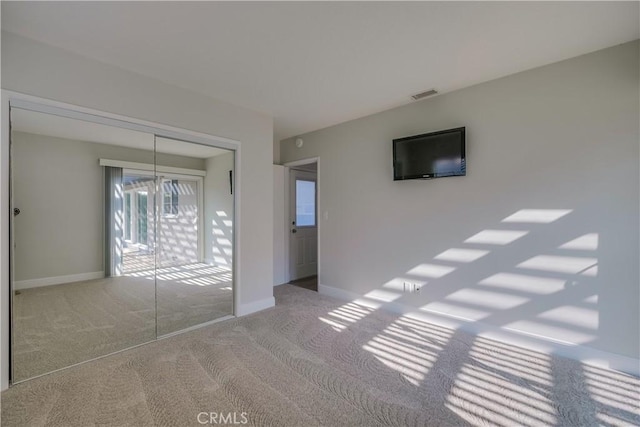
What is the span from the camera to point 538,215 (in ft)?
8.49

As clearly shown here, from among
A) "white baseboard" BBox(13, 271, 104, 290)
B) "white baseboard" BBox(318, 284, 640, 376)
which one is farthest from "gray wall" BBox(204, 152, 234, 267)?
"white baseboard" BBox(318, 284, 640, 376)

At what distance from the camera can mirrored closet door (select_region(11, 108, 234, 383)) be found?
7.61ft

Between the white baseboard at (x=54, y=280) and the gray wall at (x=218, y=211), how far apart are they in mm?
1122

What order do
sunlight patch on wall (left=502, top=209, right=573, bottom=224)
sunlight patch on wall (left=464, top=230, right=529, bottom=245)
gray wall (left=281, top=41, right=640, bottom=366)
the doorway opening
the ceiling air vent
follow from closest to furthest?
gray wall (left=281, top=41, right=640, bottom=366), sunlight patch on wall (left=502, top=209, right=573, bottom=224), sunlight patch on wall (left=464, top=230, right=529, bottom=245), the ceiling air vent, the doorway opening

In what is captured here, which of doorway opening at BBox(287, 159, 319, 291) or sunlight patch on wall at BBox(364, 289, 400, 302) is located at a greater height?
doorway opening at BBox(287, 159, 319, 291)

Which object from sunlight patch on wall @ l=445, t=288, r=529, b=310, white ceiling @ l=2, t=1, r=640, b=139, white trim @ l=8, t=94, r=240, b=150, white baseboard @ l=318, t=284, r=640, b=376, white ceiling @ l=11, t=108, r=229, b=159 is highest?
white ceiling @ l=2, t=1, r=640, b=139

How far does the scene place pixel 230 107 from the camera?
3.34 meters

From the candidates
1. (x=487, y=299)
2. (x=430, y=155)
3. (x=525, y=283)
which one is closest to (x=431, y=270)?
(x=487, y=299)

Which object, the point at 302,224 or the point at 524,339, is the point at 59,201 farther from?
the point at 524,339

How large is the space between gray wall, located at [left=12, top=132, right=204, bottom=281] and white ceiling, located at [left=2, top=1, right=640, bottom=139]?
2.79ft

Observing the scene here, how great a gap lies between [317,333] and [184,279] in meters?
1.78

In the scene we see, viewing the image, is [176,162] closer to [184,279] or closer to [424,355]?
[184,279]

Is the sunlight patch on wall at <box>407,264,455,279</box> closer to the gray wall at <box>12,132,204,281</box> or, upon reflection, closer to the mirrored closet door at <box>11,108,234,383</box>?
the mirrored closet door at <box>11,108,234,383</box>

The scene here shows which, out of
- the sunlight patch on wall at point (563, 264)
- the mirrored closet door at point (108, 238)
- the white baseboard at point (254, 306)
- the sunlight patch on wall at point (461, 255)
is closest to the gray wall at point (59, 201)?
the mirrored closet door at point (108, 238)
